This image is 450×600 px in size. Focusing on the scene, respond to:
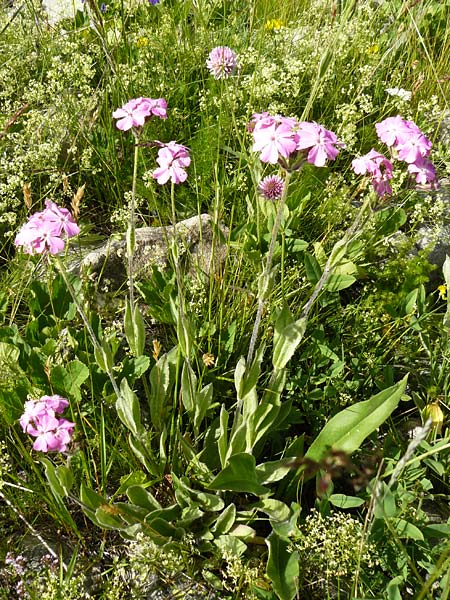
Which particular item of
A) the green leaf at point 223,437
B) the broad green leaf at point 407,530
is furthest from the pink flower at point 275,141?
the broad green leaf at point 407,530

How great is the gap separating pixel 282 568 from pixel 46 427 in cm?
66

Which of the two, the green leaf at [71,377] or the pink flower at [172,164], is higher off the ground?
the pink flower at [172,164]

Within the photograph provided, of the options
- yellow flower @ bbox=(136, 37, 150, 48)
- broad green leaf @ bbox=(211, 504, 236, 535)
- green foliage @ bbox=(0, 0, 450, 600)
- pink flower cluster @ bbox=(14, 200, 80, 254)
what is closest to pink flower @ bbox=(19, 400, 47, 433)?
green foliage @ bbox=(0, 0, 450, 600)

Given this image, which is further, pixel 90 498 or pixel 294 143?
pixel 90 498

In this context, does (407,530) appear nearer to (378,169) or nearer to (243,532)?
(243,532)

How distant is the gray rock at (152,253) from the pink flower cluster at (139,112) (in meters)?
0.71

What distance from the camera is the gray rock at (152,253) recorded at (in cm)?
214

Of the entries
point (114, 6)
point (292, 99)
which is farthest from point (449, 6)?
point (114, 6)

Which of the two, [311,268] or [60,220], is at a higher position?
[60,220]

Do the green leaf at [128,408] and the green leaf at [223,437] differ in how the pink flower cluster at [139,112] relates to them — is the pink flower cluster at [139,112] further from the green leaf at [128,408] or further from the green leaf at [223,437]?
the green leaf at [223,437]

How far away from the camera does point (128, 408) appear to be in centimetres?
155

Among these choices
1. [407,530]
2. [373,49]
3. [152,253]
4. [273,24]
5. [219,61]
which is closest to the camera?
[407,530]

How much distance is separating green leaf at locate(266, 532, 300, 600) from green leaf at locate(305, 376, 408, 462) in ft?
0.82

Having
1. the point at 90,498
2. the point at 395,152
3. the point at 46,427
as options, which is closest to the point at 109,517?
the point at 90,498
